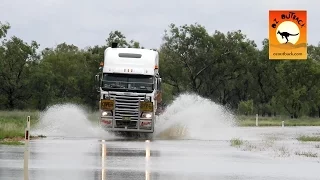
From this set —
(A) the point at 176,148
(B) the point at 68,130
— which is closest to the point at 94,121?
(B) the point at 68,130

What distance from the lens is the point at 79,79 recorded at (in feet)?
277

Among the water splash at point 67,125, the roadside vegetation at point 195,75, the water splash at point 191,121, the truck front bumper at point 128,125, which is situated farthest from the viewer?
the roadside vegetation at point 195,75

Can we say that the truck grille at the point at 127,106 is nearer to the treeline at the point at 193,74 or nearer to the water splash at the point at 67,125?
the water splash at the point at 67,125

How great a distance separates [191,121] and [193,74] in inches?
1925

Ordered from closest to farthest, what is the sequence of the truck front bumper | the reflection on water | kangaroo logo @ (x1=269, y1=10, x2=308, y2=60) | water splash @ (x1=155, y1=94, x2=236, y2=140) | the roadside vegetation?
the reflection on water → the truck front bumper → water splash @ (x1=155, y1=94, x2=236, y2=140) → kangaroo logo @ (x1=269, y1=10, x2=308, y2=60) → the roadside vegetation

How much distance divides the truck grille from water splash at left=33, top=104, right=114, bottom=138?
4709 millimetres

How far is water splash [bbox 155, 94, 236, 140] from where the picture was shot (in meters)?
39.8

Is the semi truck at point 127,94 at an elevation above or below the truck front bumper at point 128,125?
above

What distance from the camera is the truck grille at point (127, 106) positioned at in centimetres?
3559

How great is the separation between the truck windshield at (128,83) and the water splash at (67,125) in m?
5.18

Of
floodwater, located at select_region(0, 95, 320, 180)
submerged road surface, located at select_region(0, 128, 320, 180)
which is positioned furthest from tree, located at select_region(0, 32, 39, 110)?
submerged road surface, located at select_region(0, 128, 320, 180)

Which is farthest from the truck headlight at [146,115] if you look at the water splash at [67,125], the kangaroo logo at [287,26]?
the kangaroo logo at [287,26]

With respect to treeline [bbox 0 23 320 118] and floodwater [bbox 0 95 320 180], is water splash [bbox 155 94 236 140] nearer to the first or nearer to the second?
floodwater [bbox 0 95 320 180]

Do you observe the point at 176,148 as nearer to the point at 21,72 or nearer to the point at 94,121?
the point at 94,121
